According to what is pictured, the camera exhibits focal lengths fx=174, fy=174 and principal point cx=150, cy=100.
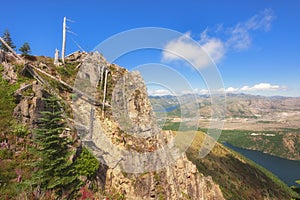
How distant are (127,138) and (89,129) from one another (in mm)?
3483

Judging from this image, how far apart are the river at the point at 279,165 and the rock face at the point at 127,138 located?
151 m

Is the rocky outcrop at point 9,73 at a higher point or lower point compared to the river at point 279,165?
higher

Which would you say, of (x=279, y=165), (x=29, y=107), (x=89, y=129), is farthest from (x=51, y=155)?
(x=279, y=165)

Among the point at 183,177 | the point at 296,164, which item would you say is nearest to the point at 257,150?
the point at 296,164

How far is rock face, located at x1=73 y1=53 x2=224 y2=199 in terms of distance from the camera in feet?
40.3

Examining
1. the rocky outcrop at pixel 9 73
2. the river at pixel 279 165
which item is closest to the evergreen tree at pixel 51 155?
the rocky outcrop at pixel 9 73

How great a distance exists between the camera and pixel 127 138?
1452cm

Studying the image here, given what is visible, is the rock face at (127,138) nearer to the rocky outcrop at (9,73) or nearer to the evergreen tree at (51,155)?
the rocky outcrop at (9,73)

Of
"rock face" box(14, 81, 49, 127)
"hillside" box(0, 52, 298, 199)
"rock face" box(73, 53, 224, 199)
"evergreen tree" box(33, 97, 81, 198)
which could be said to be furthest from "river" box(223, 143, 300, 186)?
Result: "rock face" box(14, 81, 49, 127)

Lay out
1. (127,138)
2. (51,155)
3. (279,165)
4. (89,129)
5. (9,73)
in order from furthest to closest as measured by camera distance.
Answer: (279,165) < (127,138) < (9,73) < (89,129) < (51,155)

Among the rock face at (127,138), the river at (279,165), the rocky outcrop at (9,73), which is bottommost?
the river at (279,165)

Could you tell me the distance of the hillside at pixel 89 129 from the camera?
328 inches

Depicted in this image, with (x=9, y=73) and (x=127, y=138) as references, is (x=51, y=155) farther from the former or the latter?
(x=9, y=73)

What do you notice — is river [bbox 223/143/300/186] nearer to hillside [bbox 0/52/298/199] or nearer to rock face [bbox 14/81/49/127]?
hillside [bbox 0/52/298/199]
